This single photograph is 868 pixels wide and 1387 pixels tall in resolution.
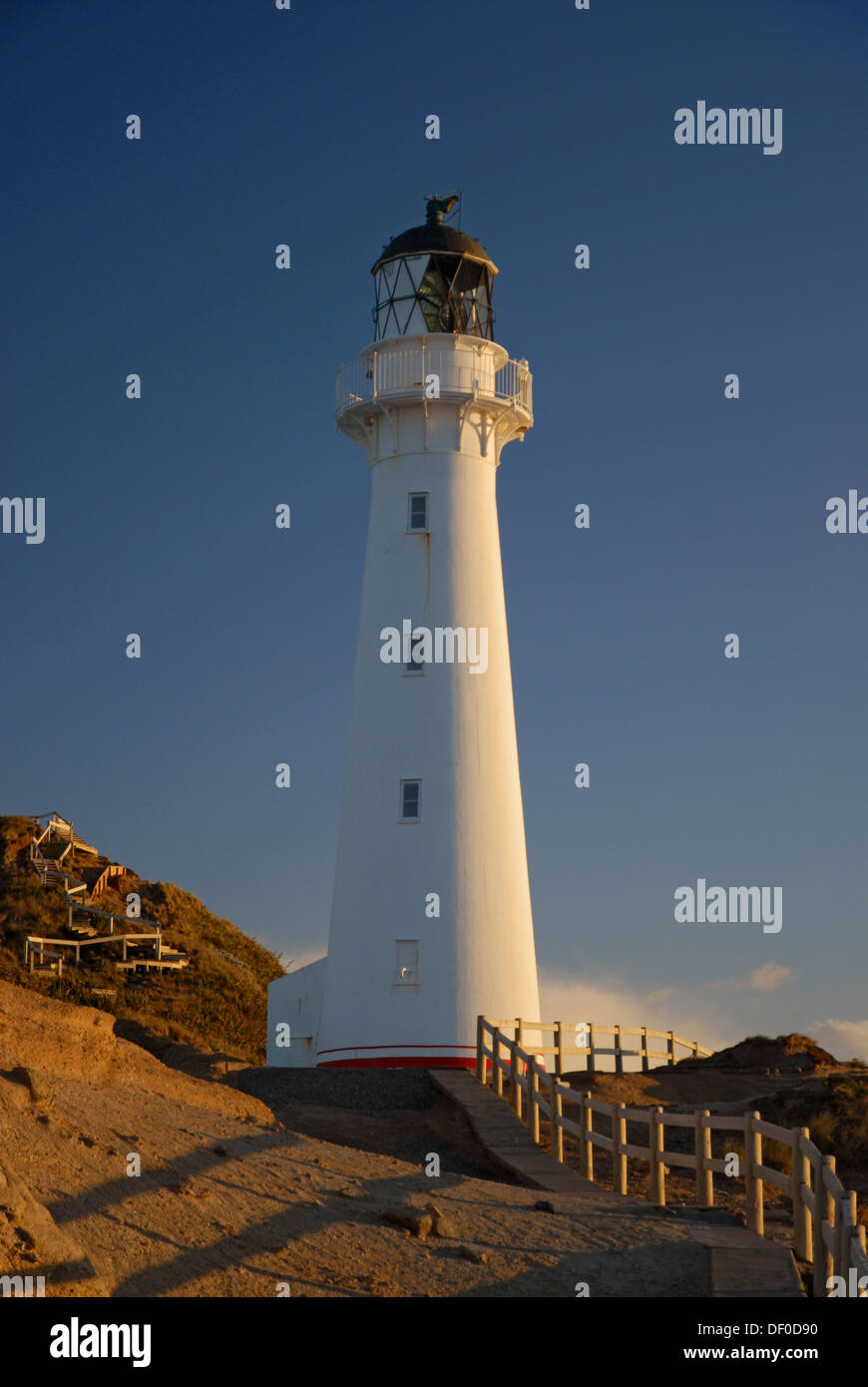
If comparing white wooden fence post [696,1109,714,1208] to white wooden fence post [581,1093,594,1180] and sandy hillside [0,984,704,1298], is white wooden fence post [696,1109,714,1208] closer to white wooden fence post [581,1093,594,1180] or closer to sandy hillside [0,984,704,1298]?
sandy hillside [0,984,704,1298]

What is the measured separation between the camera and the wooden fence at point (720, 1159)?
39.5ft

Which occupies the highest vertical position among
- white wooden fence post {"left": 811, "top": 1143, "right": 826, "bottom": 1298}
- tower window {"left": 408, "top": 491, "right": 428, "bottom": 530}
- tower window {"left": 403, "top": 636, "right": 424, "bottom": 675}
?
tower window {"left": 408, "top": 491, "right": 428, "bottom": 530}

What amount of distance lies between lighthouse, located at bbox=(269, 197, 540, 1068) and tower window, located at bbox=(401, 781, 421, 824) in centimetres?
2

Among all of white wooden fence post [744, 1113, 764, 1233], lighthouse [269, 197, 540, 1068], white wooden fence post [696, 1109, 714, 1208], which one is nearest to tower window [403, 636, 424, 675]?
lighthouse [269, 197, 540, 1068]

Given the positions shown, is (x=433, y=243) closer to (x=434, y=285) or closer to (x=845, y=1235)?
(x=434, y=285)

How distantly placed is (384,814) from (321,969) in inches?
154

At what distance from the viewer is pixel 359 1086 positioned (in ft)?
83.0

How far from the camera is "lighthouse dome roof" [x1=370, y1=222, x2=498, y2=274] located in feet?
104

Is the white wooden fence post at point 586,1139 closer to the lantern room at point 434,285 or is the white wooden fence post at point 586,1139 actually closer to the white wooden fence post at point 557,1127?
the white wooden fence post at point 557,1127

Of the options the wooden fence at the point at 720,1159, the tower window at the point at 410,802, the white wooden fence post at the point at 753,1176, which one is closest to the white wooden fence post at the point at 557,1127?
the wooden fence at the point at 720,1159

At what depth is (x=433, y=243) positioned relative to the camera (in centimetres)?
3169

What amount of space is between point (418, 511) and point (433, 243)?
5602 mm

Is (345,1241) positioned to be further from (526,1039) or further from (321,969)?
(321,969)
